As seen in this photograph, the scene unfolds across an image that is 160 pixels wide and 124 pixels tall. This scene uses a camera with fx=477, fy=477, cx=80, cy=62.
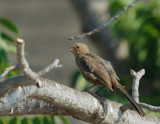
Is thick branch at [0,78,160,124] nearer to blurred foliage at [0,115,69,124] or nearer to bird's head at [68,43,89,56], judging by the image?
blurred foliage at [0,115,69,124]

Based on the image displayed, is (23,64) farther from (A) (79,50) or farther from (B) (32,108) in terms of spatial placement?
(A) (79,50)

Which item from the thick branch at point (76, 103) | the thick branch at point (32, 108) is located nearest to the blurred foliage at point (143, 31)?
the thick branch at point (76, 103)

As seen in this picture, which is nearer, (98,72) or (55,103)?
(55,103)

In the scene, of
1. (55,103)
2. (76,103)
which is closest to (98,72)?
(76,103)

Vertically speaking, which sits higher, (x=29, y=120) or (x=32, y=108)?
(x=29, y=120)

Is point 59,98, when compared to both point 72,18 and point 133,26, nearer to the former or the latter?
point 133,26

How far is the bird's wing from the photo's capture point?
11.7 ft

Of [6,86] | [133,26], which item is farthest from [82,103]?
[133,26]

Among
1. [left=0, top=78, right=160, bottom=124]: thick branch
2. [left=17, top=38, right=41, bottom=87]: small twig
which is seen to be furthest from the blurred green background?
[left=17, top=38, right=41, bottom=87]: small twig

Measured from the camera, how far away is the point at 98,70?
3697mm

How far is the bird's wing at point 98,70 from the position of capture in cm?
358

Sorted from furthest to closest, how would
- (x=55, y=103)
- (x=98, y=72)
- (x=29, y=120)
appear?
(x=98, y=72)
(x=29, y=120)
(x=55, y=103)

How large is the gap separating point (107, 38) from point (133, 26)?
1.44 feet

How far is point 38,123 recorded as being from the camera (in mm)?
3561
